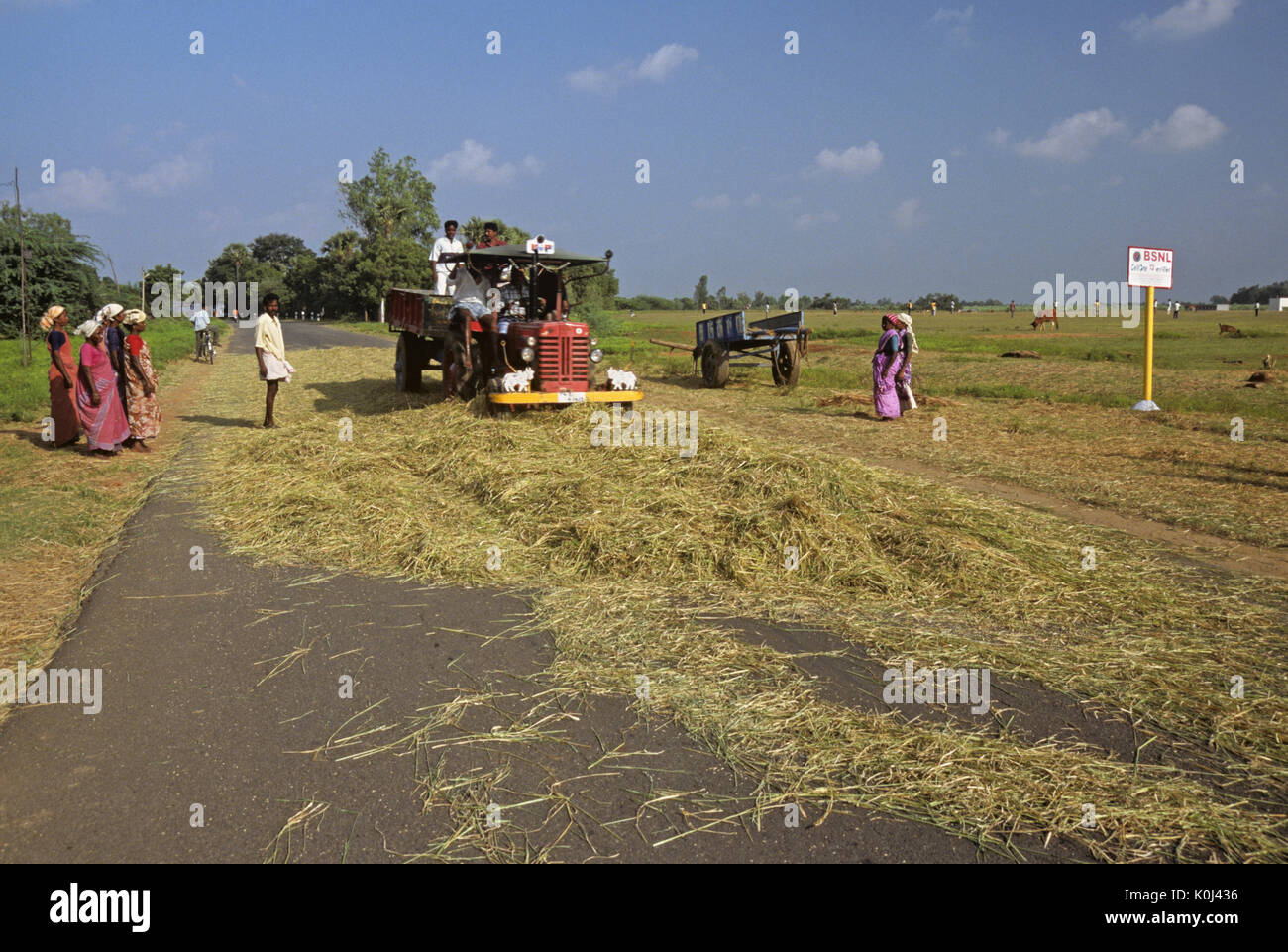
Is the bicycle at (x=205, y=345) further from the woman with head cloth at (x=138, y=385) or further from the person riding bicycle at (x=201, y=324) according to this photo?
the woman with head cloth at (x=138, y=385)

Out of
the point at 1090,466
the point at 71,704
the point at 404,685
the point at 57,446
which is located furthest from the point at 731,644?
the point at 57,446

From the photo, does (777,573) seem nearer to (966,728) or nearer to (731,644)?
(731,644)

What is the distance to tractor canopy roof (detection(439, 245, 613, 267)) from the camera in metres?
12.2

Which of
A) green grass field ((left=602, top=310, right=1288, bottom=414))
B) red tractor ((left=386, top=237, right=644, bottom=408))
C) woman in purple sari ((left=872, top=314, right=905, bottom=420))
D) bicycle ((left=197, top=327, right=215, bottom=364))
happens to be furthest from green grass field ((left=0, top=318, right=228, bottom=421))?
green grass field ((left=602, top=310, right=1288, bottom=414))

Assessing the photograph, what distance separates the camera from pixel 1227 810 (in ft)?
10.9

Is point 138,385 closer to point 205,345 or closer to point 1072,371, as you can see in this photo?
point 205,345

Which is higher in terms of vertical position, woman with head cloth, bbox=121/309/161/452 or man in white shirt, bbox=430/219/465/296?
man in white shirt, bbox=430/219/465/296

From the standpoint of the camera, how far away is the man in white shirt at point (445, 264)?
12.9 metres

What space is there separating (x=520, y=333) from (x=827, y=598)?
281 inches

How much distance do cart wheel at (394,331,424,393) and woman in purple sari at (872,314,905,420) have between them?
784 cm

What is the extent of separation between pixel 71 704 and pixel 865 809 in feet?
12.1

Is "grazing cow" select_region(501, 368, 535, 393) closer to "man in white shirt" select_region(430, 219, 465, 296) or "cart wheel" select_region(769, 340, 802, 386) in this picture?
"man in white shirt" select_region(430, 219, 465, 296)

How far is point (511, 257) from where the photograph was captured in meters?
12.4

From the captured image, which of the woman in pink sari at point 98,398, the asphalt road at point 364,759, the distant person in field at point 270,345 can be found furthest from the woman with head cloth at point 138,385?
the asphalt road at point 364,759
